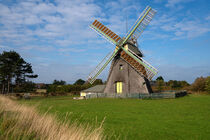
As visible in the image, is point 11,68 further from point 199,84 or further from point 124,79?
point 199,84

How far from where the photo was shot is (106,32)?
25.0m

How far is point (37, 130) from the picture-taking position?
5047 mm

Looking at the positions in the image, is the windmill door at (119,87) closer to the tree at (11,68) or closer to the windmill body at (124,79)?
the windmill body at (124,79)

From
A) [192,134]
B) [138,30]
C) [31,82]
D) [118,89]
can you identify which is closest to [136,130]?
[192,134]

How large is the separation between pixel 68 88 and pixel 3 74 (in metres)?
16.1

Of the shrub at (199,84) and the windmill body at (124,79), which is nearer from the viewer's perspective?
the windmill body at (124,79)

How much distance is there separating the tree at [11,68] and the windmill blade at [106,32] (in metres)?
23.7

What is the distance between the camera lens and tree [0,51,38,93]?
125ft

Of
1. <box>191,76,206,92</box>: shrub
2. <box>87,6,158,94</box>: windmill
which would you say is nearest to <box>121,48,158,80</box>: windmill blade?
<box>87,6,158,94</box>: windmill

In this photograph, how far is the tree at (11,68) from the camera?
3799 centimetres

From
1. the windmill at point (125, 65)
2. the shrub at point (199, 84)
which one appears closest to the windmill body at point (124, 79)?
the windmill at point (125, 65)

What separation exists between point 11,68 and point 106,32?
26585 mm

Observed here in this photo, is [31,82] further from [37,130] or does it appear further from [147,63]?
[37,130]

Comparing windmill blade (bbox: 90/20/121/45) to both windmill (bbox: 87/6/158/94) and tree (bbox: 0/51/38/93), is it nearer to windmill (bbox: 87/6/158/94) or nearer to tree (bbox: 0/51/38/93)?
windmill (bbox: 87/6/158/94)
